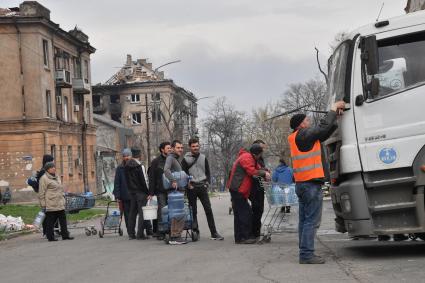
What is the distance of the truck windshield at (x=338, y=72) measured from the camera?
1048 cm

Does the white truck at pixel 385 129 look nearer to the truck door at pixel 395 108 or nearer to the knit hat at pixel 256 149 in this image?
the truck door at pixel 395 108

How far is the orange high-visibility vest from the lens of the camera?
34.2ft

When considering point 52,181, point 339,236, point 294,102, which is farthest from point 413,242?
point 294,102

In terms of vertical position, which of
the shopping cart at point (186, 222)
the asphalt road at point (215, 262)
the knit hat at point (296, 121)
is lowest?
the asphalt road at point (215, 262)

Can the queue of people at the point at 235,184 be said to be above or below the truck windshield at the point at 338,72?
below

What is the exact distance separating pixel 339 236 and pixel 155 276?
5693 millimetres

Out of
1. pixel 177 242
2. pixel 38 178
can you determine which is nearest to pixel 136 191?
pixel 177 242

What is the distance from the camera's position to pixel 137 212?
17.0 meters

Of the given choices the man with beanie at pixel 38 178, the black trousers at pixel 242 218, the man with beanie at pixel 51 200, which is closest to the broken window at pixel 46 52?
the man with beanie at pixel 38 178

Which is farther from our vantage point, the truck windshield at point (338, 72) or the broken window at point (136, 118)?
the broken window at point (136, 118)

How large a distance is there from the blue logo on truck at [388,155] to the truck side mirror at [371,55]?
3.50ft

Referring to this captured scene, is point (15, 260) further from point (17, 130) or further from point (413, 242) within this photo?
point (17, 130)

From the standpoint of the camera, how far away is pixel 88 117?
58.5m

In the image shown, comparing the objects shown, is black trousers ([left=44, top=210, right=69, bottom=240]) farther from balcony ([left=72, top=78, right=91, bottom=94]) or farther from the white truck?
balcony ([left=72, top=78, right=91, bottom=94])
